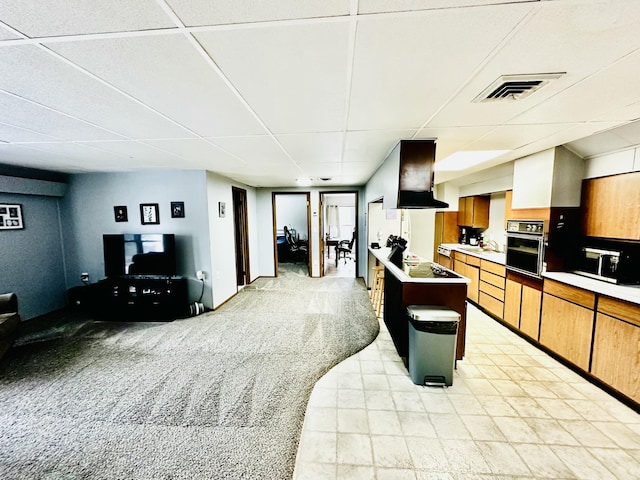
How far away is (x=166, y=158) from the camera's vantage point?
3.35 m

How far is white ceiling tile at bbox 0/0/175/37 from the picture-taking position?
3.02ft

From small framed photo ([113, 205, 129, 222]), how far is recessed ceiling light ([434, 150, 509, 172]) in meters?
5.29

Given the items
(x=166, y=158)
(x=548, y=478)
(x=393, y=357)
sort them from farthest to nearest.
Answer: (x=166, y=158) → (x=393, y=357) → (x=548, y=478)

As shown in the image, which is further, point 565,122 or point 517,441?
point 565,122

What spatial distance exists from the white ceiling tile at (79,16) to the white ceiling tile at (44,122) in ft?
3.37

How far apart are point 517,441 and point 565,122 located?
261 cm

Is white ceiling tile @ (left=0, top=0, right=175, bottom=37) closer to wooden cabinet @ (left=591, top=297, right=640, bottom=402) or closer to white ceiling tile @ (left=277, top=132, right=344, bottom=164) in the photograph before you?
white ceiling tile @ (left=277, top=132, right=344, bottom=164)

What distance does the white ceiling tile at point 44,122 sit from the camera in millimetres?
1751

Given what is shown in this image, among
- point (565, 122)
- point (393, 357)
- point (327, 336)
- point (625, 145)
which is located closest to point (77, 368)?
point (327, 336)

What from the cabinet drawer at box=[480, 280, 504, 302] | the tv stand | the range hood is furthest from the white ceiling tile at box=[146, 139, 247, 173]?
the cabinet drawer at box=[480, 280, 504, 302]

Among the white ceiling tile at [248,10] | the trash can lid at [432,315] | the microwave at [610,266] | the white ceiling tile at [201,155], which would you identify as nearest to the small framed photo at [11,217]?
the white ceiling tile at [201,155]

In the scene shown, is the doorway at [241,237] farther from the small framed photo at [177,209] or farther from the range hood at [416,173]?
the range hood at [416,173]

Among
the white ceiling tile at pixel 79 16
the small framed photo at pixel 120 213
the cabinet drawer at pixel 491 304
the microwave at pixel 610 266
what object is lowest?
the cabinet drawer at pixel 491 304

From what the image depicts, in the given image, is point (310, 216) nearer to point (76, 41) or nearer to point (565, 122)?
point (565, 122)
